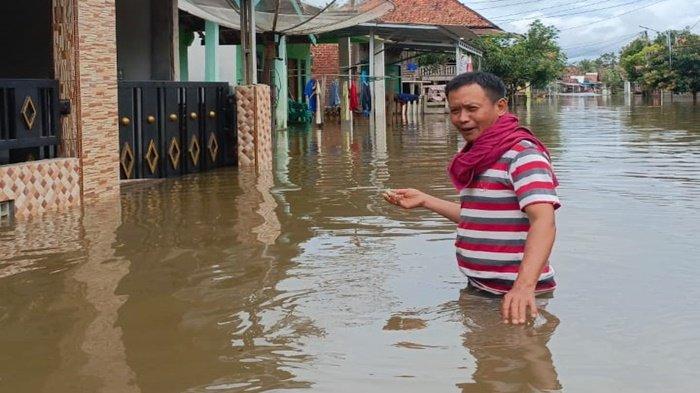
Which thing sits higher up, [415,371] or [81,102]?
[81,102]

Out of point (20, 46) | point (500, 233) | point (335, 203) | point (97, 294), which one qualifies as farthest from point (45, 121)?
point (500, 233)

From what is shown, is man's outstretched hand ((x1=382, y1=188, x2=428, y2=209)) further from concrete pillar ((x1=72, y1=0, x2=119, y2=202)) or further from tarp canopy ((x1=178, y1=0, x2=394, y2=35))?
tarp canopy ((x1=178, y1=0, x2=394, y2=35))

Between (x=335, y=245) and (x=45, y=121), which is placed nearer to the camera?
(x=335, y=245)

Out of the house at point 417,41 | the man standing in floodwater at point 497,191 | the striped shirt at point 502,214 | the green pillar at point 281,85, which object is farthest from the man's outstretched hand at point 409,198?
the house at point 417,41

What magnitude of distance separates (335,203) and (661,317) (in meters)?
5.21

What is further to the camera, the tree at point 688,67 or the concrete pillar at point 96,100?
the tree at point 688,67

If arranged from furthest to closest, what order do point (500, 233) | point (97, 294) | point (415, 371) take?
point (97, 294)
point (500, 233)
point (415, 371)

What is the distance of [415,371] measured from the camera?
4035 mm

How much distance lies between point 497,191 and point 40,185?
5.88 metres

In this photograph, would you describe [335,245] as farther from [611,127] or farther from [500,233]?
[611,127]

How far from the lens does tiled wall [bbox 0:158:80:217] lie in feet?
28.7

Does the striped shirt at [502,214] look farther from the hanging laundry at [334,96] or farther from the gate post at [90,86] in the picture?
the hanging laundry at [334,96]

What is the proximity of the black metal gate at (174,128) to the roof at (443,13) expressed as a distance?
29562 mm

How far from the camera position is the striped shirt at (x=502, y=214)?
4.27 metres
